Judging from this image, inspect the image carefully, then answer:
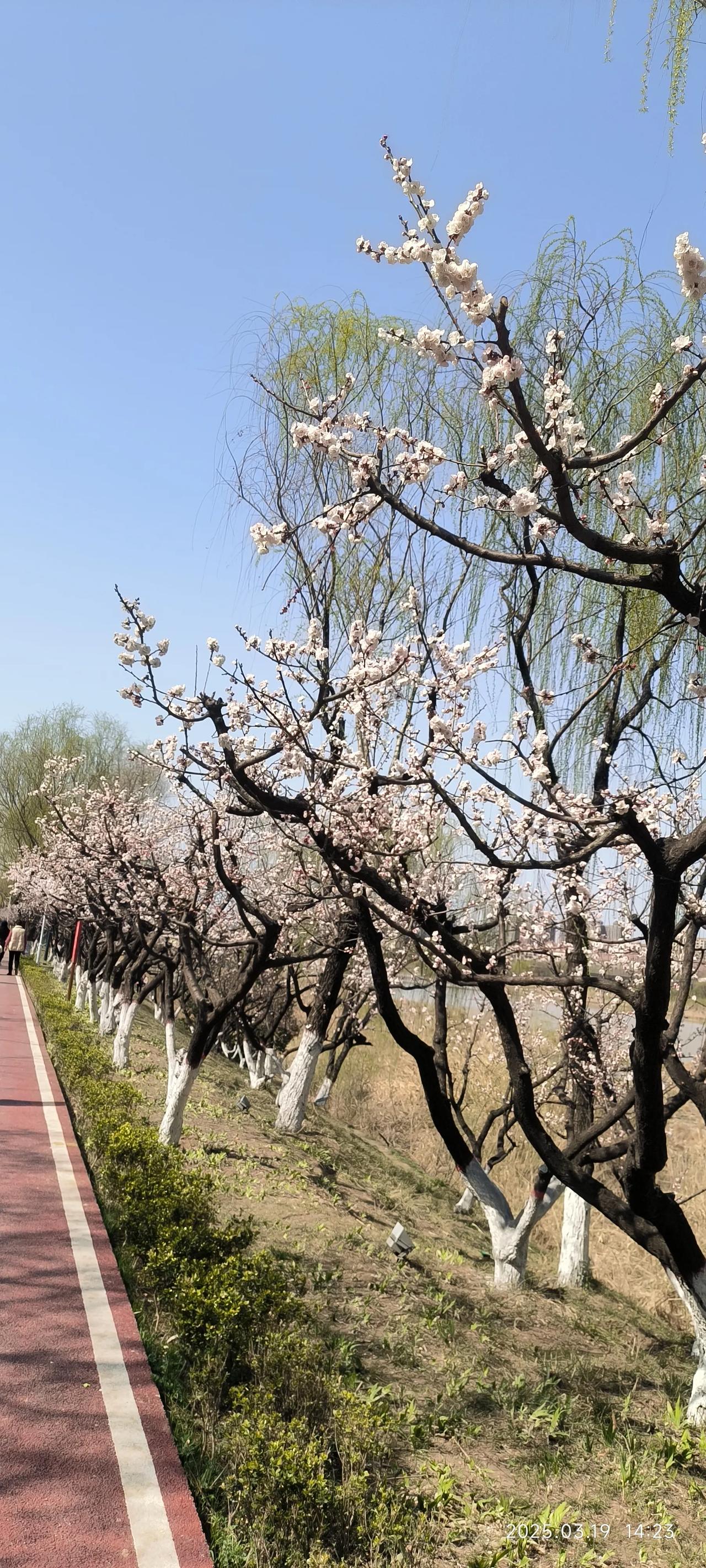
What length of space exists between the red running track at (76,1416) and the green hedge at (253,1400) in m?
0.14

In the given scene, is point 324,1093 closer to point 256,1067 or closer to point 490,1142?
point 256,1067

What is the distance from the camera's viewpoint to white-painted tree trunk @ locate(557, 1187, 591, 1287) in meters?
11.1

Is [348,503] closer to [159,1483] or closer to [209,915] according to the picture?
[159,1483]

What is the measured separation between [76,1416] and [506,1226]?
16.8 ft

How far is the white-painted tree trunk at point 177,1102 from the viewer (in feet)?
36.1

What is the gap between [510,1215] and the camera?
902 centimetres

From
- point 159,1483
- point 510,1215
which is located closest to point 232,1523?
point 159,1483

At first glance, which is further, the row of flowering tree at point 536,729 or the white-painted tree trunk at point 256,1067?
the white-painted tree trunk at point 256,1067

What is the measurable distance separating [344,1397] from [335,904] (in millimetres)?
9322

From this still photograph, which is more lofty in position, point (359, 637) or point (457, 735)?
point (359, 637)

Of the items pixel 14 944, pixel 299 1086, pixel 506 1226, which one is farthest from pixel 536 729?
pixel 14 944

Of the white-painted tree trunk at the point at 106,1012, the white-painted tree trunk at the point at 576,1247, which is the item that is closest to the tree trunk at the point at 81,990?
the white-painted tree trunk at the point at 106,1012

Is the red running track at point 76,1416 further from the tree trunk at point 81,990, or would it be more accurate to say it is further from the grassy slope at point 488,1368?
the tree trunk at point 81,990

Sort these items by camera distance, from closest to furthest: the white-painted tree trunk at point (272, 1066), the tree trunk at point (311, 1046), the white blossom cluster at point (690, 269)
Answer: the white blossom cluster at point (690, 269)
the tree trunk at point (311, 1046)
the white-painted tree trunk at point (272, 1066)
